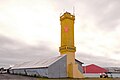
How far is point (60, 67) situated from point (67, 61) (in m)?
1.79

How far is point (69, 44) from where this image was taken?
37656 millimetres

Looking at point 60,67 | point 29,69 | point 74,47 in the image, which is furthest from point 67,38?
point 29,69

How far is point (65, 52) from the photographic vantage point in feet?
122

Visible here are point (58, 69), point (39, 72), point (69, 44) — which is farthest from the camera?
point (69, 44)

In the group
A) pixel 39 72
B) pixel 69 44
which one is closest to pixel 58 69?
pixel 39 72

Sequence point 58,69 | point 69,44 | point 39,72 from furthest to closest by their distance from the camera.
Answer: point 69,44 < point 39,72 < point 58,69

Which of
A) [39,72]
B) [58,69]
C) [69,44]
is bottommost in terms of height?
[39,72]

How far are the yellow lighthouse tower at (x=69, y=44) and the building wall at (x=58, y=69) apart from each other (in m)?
0.88

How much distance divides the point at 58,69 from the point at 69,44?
198 inches

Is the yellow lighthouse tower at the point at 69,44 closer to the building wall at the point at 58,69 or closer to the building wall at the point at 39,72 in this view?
the building wall at the point at 58,69

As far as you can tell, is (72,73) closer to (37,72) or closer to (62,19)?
(37,72)

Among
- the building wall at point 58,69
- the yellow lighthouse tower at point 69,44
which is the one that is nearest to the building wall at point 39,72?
the building wall at point 58,69

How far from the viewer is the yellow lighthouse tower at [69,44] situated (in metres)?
36.8

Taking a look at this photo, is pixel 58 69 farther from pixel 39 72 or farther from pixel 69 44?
pixel 69 44
